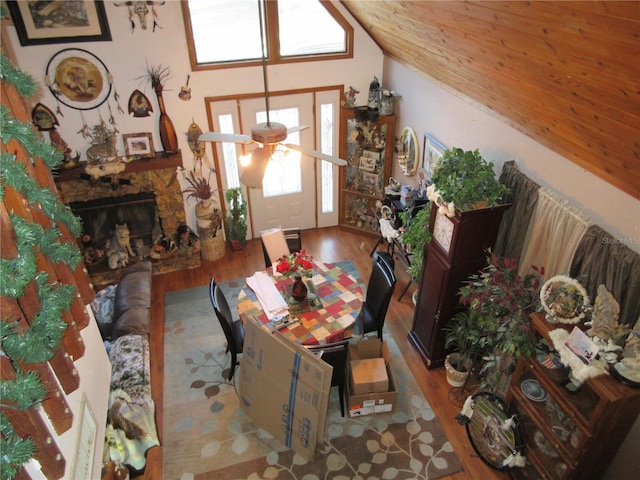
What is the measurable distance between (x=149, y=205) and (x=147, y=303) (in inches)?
69.6

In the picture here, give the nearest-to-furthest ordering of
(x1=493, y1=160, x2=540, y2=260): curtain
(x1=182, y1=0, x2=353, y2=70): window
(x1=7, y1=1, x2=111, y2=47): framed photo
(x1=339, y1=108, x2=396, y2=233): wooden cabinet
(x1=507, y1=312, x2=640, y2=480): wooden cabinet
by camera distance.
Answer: (x1=507, y1=312, x2=640, y2=480): wooden cabinet → (x1=493, y1=160, x2=540, y2=260): curtain → (x1=7, y1=1, x2=111, y2=47): framed photo → (x1=182, y1=0, x2=353, y2=70): window → (x1=339, y1=108, x2=396, y2=233): wooden cabinet

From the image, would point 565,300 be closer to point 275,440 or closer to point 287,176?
point 275,440

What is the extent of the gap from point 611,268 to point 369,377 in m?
2.07

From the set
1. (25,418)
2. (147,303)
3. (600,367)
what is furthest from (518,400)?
(147,303)

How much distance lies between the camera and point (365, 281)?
594 centimetres

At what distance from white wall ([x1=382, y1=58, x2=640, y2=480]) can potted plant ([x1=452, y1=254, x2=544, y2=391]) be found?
607 millimetres

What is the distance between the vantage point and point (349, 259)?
6.36 metres

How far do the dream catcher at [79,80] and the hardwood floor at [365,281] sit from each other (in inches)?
91.6

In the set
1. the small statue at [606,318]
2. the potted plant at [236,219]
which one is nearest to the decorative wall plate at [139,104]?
the potted plant at [236,219]

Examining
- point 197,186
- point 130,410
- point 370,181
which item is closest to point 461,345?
point 130,410

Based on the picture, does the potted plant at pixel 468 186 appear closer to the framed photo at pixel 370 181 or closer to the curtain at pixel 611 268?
the curtain at pixel 611 268

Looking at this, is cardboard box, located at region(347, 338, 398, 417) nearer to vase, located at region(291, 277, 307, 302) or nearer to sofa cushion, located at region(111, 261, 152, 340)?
vase, located at region(291, 277, 307, 302)

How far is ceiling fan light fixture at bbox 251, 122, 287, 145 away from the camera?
3.15 meters

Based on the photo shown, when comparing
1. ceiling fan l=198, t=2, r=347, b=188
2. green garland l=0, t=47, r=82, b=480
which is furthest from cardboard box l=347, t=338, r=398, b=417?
green garland l=0, t=47, r=82, b=480
